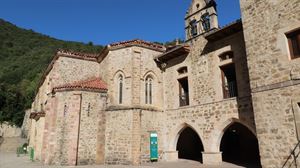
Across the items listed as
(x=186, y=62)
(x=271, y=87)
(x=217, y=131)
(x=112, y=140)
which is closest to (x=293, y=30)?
(x=271, y=87)

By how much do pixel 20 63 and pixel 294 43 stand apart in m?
78.0

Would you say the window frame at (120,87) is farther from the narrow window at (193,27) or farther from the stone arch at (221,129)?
the stone arch at (221,129)

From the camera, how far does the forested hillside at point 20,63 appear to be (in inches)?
1764

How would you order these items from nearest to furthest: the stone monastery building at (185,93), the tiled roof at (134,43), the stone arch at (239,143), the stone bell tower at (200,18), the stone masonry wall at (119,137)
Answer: the stone monastery building at (185,93), the stone bell tower at (200,18), the stone masonry wall at (119,137), the tiled roof at (134,43), the stone arch at (239,143)

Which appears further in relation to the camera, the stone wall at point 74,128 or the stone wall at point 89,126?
the stone wall at point 89,126

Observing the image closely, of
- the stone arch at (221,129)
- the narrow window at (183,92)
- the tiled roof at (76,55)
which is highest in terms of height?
the tiled roof at (76,55)

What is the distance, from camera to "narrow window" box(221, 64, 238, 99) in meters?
12.0

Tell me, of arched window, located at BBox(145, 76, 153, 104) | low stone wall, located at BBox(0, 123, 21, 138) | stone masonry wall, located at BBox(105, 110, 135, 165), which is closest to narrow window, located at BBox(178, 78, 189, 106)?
arched window, located at BBox(145, 76, 153, 104)

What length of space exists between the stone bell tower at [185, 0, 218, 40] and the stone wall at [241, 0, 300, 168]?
3.76 m

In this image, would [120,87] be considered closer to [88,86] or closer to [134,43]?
[88,86]

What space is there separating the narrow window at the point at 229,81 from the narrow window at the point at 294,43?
4.10 m

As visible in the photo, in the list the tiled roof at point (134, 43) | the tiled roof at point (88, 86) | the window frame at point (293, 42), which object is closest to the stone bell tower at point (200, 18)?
the tiled roof at point (134, 43)

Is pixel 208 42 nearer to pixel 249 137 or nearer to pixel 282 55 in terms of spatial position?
pixel 282 55

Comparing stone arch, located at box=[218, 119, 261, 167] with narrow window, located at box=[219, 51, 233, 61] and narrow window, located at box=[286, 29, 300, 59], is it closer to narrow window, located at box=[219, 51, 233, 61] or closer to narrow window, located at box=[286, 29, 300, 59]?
narrow window, located at box=[219, 51, 233, 61]
